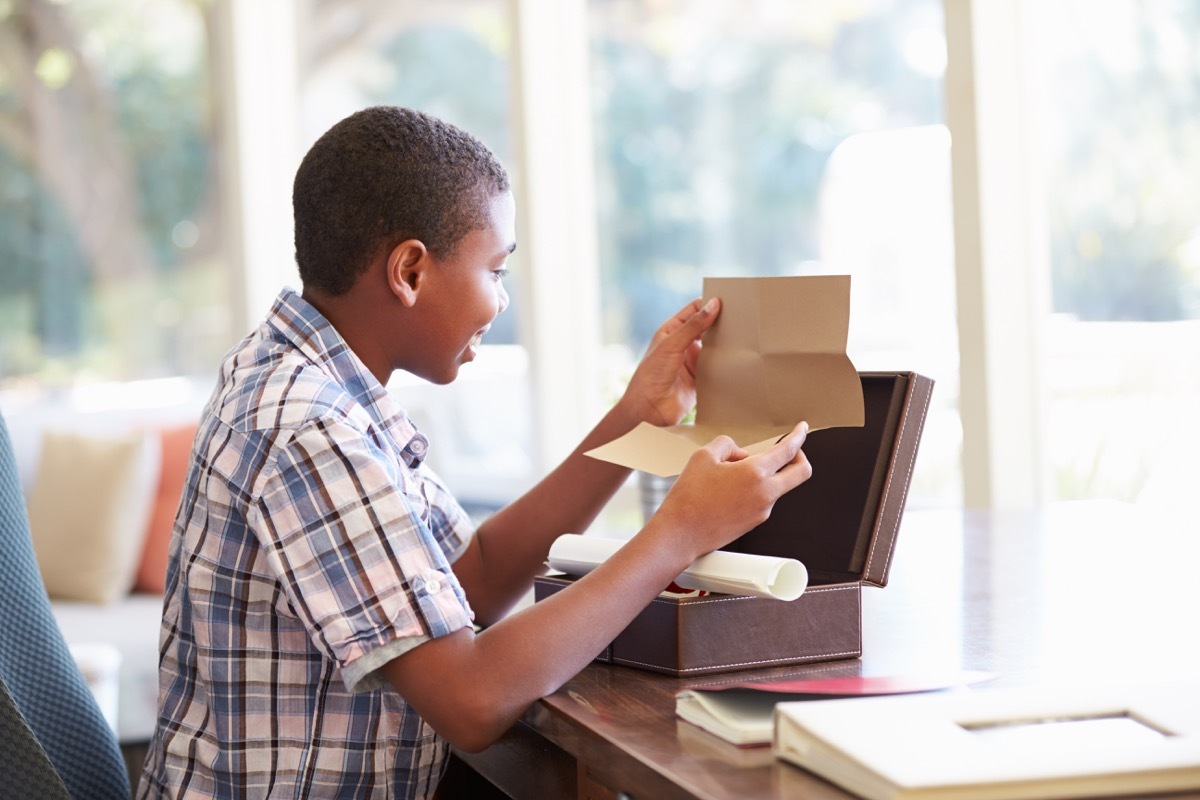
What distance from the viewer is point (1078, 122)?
2.45 meters

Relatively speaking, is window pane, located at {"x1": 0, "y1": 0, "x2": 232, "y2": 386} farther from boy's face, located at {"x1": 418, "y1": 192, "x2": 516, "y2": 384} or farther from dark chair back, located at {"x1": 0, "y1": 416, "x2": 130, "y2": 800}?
boy's face, located at {"x1": 418, "y1": 192, "x2": 516, "y2": 384}

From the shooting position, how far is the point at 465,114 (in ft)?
12.8

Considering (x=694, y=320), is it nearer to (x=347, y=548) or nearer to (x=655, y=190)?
(x=347, y=548)

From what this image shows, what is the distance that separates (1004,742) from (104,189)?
166 inches

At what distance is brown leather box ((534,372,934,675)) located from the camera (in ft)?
3.41

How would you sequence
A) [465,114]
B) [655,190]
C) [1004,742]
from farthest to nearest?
[465,114] → [655,190] → [1004,742]

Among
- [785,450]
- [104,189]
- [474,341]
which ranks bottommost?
[785,450]

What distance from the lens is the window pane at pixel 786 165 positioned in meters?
2.77

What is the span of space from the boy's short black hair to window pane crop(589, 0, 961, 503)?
1.67 m

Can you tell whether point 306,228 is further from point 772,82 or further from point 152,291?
point 152,291

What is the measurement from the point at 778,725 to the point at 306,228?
68 centimetres

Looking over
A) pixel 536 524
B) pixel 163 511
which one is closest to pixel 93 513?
pixel 163 511

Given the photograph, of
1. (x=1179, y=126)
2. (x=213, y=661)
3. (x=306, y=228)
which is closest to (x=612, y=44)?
(x=1179, y=126)

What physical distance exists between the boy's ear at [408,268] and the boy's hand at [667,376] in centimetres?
27
